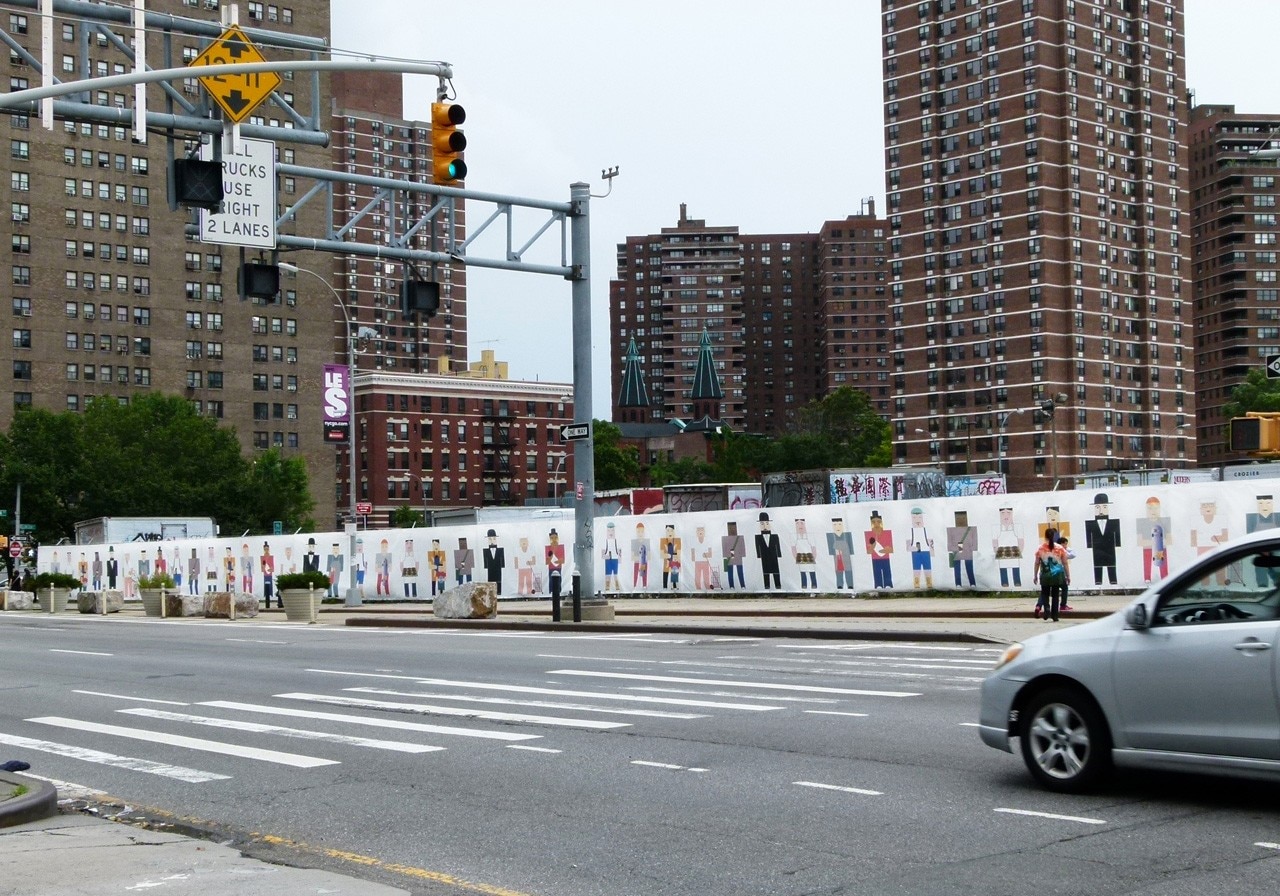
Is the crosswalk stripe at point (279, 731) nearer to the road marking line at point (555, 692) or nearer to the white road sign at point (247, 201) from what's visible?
the road marking line at point (555, 692)

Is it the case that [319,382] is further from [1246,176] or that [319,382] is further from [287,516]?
[1246,176]

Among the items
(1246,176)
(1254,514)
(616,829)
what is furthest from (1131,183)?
(616,829)

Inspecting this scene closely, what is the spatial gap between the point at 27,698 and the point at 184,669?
13.0ft

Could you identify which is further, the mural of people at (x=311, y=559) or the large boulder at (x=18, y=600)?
the large boulder at (x=18, y=600)

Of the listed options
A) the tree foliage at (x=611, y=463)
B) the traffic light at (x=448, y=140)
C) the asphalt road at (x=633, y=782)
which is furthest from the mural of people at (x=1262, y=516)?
the tree foliage at (x=611, y=463)

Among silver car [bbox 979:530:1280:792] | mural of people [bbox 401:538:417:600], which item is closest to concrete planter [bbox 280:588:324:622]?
mural of people [bbox 401:538:417:600]

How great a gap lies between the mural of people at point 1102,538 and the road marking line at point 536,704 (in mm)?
18504

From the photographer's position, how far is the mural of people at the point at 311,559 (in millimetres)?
52062

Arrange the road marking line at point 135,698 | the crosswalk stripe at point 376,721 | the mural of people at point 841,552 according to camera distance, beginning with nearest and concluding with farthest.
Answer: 1. the crosswalk stripe at point 376,721
2. the road marking line at point 135,698
3. the mural of people at point 841,552

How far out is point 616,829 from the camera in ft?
29.9

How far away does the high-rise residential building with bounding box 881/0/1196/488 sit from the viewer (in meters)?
132

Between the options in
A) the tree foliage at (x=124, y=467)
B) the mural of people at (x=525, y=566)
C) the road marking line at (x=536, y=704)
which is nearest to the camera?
the road marking line at (x=536, y=704)

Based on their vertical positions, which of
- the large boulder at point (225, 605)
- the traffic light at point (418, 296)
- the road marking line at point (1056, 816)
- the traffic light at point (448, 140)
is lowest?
the large boulder at point (225, 605)

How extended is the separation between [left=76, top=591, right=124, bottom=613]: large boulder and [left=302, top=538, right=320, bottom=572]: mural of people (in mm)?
7204
